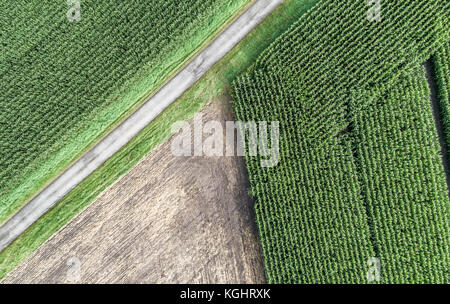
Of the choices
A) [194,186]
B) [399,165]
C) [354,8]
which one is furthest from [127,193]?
[354,8]

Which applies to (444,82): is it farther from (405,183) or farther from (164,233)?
(164,233)

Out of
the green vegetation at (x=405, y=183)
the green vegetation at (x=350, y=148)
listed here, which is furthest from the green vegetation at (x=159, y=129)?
the green vegetation at (x=405, y=183)

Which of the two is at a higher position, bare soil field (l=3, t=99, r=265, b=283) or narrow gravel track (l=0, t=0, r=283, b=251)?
narrow gravel track (l=0, t=0, r=283, b=251)

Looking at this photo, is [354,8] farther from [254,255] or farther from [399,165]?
[254,255]

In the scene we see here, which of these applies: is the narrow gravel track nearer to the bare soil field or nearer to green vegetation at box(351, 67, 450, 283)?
the bare soil field

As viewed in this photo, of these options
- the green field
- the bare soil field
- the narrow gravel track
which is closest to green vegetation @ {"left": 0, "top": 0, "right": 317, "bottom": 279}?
the green field

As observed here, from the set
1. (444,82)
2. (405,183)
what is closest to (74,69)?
(405,183)

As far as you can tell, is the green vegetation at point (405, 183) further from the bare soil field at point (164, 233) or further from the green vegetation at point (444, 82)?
the bare soil field at point (164, 233)
